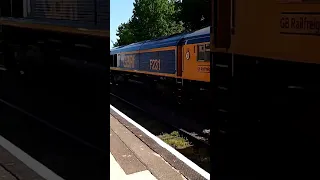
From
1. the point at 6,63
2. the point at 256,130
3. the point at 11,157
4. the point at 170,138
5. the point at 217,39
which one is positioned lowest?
the point at 170,138

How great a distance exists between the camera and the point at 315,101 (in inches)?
66.9

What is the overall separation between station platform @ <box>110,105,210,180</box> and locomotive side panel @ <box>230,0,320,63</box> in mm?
2108

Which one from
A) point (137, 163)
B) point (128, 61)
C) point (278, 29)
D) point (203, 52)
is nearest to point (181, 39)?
point (203, 52)

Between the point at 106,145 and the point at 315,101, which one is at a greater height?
the point at 315,101

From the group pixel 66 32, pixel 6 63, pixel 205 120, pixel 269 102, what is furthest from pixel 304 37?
pixel 205 120

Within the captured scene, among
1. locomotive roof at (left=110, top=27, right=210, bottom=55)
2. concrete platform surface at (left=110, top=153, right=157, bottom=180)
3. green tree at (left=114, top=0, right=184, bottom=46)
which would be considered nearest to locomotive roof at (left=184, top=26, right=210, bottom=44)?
locomotive roof at (left=110, top=27, right=210, bottom=55)

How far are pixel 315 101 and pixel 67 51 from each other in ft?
4.43

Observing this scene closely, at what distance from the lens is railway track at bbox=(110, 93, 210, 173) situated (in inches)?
241

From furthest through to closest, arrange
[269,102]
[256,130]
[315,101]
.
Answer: [256,130] → [269,102] → [315,101]

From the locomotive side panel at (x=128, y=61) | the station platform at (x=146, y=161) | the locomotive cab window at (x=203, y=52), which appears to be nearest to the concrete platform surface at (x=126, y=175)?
the station platform at (x=146, y=161)

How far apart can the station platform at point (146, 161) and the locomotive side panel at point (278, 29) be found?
6.92 ft

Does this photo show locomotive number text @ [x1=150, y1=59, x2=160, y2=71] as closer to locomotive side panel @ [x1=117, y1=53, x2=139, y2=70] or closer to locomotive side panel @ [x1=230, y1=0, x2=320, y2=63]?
locomotive side panel @ [x1=117, y1=53, x2=139, y2=70]

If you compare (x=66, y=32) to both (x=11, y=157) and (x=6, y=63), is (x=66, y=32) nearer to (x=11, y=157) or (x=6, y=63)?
(x=6, y=63)

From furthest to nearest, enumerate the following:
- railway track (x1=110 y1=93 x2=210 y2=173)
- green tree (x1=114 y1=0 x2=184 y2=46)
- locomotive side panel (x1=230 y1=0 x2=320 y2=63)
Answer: green tree (x1=114 y1=0 x2=184 y2=46), railway track (x1=110 y1=93 x2=210 y2=173), locomotive side panel (x1=230 y1=0 x2=320 y2=63)
